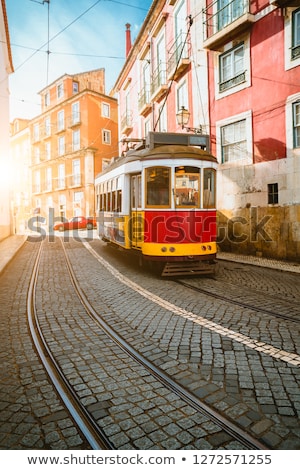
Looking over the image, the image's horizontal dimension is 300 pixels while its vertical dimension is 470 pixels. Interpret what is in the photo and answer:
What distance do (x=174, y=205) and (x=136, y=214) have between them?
45.1 inches

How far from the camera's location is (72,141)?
35.6 meters

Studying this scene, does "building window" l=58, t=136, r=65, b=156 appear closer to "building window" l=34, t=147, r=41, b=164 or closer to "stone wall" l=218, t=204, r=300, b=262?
"building window" l=34, t=147, r=41, b=164

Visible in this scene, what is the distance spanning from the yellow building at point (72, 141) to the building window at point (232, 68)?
21789 mm

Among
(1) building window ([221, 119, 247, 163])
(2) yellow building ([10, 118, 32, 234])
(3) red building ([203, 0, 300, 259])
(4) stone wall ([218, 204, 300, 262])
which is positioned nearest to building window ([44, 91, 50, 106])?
(2) yellow building ([10, 118, 32, 234])

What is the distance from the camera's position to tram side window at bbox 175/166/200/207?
7914 millimetres

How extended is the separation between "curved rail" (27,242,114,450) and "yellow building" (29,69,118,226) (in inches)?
1159

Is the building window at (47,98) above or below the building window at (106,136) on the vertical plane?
above

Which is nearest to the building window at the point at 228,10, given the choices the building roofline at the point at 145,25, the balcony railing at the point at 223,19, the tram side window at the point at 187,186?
the balcony railing at the point at 223,19

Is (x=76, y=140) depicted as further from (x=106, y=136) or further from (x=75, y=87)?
(x=75, y=87)

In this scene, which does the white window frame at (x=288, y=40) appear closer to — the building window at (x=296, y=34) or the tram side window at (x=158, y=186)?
the building window at (x=296, y=34)

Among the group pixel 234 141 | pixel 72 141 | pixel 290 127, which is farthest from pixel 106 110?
pixel 290 127

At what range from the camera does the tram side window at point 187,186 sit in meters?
7.91
